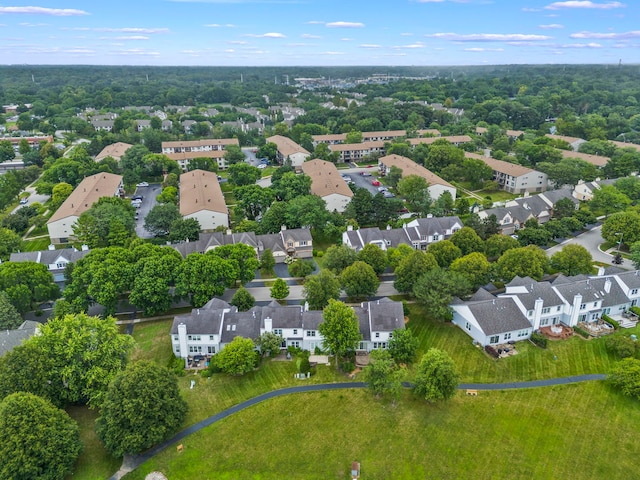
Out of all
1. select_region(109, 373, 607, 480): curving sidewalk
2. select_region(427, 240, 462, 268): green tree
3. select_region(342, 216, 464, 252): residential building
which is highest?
select_region(427, 240, 462, 268): green tree

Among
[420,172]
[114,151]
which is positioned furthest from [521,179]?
[114,151]

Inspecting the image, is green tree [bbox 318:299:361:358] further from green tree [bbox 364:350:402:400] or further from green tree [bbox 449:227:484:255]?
green tree [bbox 449:227:484:255]

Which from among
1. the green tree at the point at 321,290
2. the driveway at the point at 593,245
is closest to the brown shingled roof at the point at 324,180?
the green tree at the point at 321,290

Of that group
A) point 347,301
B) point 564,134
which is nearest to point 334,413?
point 347,301

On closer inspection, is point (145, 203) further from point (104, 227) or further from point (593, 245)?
point (593, 245)

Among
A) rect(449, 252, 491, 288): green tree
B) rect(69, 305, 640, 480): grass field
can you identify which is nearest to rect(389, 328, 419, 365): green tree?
rect(69, 305, 640, 480): grass field
